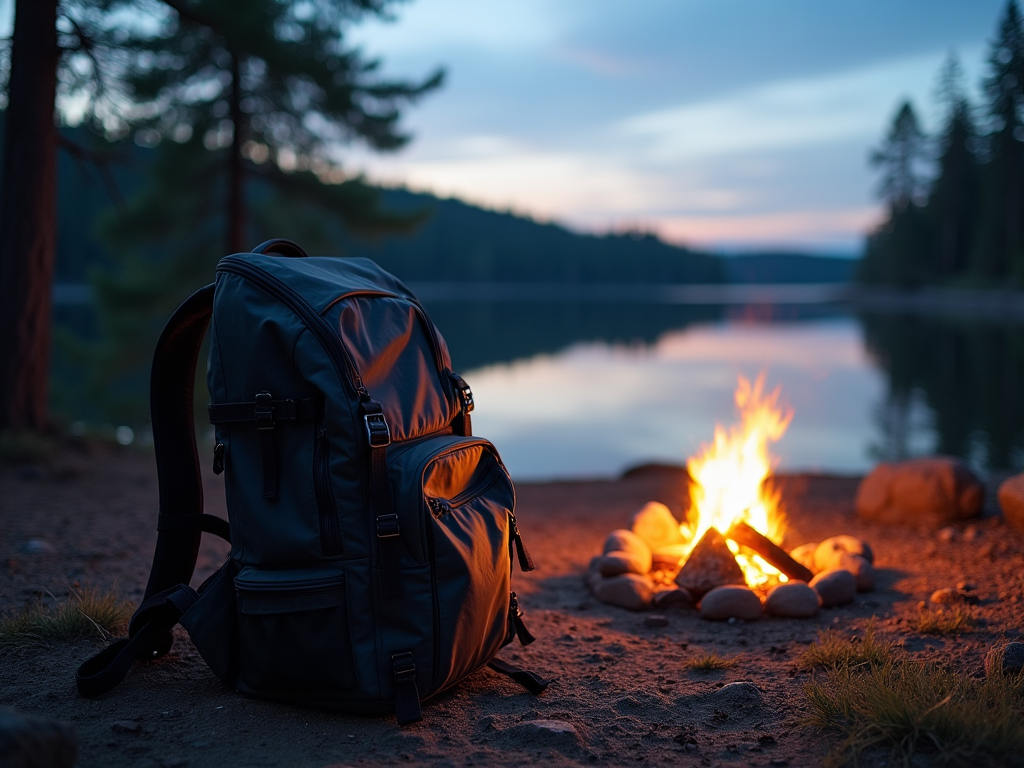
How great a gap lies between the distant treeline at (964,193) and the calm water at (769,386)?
5379 millimetres

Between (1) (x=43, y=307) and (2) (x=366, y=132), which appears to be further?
(2) (x=366, y=132)

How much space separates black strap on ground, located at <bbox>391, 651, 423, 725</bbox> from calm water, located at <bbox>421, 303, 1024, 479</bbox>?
10.3 m

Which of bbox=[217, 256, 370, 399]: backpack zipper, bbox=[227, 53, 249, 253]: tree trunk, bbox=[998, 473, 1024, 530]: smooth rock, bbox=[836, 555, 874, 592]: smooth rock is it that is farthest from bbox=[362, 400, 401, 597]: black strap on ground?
bbox=[227, 53, 249, 253]: tree trunk

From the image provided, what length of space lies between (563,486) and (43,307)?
5.71m

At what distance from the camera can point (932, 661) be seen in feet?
10.1

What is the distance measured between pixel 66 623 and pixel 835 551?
401 centimetres

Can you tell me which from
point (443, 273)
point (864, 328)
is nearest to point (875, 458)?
point (864, 328)

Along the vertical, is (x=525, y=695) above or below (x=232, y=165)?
below

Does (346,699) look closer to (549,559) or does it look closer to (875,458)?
(549,559)

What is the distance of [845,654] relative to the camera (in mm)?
3229

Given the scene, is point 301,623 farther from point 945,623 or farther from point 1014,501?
point 1014,501

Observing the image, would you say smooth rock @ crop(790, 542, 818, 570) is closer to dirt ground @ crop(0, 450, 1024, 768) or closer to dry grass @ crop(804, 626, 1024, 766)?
dirt ground @ crop(0, 450, 1024, 768)

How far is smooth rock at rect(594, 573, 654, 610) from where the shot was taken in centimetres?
434

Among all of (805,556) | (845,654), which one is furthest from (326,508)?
(805,556)
